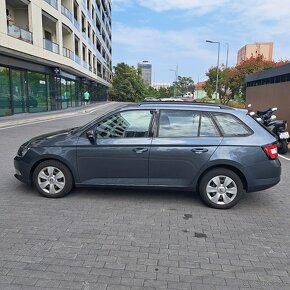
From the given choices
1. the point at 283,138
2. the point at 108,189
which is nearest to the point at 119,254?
the point at 108,189

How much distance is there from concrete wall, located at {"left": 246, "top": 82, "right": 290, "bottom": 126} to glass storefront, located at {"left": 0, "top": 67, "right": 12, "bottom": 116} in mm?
14320

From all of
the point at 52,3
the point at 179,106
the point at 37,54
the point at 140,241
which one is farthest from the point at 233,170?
the point at 52,3

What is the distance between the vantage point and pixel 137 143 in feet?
14.8

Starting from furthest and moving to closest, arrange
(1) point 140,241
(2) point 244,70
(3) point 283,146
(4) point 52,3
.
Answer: (2) point 244,70
(4) point 52,3
(3) point 283,146
(1) point 140,241

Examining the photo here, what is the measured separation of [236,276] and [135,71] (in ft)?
226

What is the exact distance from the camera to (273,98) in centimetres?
1364

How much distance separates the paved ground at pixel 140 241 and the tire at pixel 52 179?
0.16m

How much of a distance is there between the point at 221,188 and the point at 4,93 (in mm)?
16134

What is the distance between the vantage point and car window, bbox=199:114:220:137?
14.8 feet

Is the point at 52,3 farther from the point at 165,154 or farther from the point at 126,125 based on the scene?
the point at 165,154

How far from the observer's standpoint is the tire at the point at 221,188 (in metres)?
4.46

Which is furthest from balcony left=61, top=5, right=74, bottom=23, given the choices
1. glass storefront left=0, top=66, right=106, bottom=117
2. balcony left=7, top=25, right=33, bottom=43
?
balcony left=7, top=25, right=33, bottom=43

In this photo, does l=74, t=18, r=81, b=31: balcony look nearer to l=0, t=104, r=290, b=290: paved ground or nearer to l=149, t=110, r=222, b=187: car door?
l=0, t=104, r=290, b=290: paved ground

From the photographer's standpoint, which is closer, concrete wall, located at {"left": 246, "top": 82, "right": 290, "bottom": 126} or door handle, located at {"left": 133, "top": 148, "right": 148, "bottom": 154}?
door handle, located at {"left": 133, "top": 148, "right": 148, "bottom": 154}
